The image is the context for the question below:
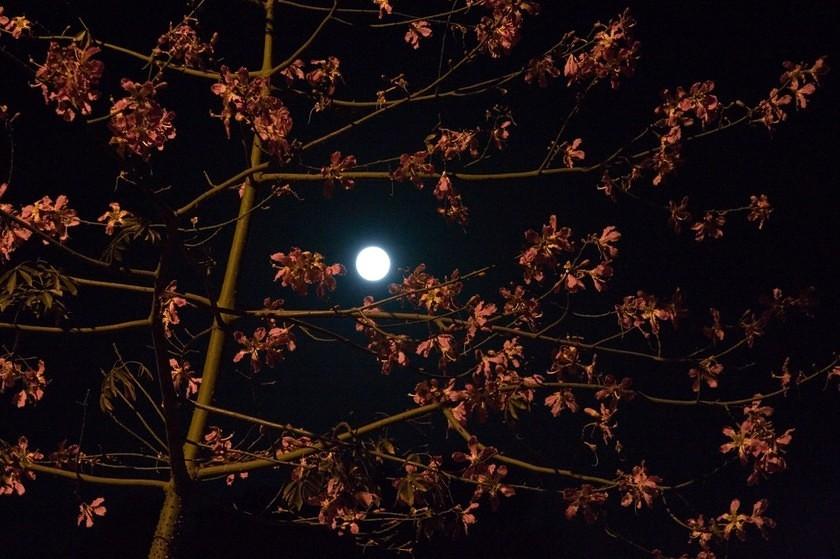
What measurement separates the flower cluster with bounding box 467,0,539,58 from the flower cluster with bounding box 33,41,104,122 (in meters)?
2.04

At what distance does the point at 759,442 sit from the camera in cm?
405

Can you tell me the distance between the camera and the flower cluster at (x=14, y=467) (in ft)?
14.2

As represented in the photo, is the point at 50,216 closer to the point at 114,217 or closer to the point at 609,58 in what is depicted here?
the point at 114,217

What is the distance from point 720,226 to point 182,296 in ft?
9.01

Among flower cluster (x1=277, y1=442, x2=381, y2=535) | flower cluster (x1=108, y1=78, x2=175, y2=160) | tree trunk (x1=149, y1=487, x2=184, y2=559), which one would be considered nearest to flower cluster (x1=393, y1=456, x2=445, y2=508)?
flower cluster (x1=277, y1=442, x2=381, y2=535)

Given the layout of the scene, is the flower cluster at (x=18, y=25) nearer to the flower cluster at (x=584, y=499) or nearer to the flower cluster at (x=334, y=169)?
the flower cluster at (x=334, y=169)

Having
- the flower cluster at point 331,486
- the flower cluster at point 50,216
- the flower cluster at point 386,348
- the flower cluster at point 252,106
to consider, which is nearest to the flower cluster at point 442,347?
the flower cluster at point 386,348

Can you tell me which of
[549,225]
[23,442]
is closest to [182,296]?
[23,442]

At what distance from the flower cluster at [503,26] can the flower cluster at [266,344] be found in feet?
5.99

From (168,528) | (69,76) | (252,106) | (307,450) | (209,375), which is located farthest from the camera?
(209,375)

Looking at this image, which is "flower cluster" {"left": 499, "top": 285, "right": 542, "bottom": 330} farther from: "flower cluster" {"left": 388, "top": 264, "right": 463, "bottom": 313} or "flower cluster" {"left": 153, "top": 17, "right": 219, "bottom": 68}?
"flower cluster" {"left": 153, "top": 17, "right": 219, "bottom": 68}

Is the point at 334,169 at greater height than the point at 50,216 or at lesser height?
greater

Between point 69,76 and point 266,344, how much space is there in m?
1.81

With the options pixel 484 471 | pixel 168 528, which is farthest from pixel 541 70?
pixel 168 528
